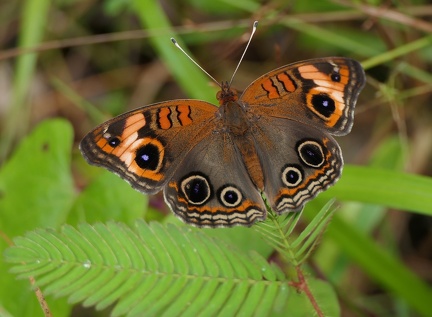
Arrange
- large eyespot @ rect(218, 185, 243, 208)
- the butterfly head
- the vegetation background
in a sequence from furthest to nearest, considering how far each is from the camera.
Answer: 1. the vegetation background
2. the butterfly head
3. large eyespot @ rect(218, 185, 243, 208)

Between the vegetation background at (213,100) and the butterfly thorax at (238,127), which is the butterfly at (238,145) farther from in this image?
the vegetation background at (213,100)

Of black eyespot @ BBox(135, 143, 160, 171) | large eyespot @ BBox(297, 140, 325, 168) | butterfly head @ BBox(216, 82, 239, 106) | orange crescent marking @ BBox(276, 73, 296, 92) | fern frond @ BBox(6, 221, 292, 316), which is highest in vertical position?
Answer: butterfly head @ BBox(216, 82, 239, 106)

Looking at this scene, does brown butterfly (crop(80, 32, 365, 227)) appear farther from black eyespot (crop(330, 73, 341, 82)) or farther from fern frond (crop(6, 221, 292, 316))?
fern frond (crop(6, 221, 292, 316))

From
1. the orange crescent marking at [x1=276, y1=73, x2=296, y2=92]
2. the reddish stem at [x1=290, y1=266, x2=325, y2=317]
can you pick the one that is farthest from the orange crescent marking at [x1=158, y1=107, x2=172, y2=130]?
the reddish stem at [x1=290, y1=266, x2=325, y2=317]

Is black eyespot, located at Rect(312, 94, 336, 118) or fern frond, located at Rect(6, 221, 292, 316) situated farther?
black eyespot, located at Rect(312, 94, 336, 118)

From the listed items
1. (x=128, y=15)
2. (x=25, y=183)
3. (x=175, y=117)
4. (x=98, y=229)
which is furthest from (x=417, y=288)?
(x=128, y=15)

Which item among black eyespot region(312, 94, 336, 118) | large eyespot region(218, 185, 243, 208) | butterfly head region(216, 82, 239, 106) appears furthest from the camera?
butterfly head region(216, 82, 239, 106)
